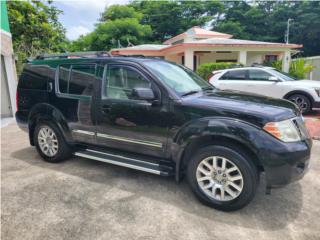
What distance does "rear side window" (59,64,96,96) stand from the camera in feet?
12.9

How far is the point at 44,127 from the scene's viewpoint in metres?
4.46

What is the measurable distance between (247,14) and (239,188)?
3547 cm

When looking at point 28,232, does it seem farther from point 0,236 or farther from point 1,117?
point 1,117

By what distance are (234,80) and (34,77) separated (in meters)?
6.70

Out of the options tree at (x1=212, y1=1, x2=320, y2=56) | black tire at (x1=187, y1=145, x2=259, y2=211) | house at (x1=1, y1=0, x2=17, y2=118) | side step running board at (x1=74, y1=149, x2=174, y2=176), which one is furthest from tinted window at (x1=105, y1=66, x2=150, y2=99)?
tree at (x1=212, y1=1, x2=320, y2=56)

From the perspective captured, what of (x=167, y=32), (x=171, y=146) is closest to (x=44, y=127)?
(x=171, y=146)

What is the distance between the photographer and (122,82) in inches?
146

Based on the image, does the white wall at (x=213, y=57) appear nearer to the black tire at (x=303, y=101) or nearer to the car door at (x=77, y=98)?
the black tire at (x=303, y=101)

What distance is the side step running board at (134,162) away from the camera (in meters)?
3.35

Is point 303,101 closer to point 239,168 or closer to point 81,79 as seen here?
point 239,168

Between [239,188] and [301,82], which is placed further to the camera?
[301,82]

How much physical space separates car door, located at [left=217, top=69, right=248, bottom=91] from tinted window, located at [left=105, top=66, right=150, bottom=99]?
230 inches

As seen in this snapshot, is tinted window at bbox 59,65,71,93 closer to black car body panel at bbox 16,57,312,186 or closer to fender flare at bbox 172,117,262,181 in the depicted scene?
black car body panel at bbox 16,57,312,186

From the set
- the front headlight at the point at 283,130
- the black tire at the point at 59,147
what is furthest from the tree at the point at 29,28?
the front headlight at the point at 283,130
